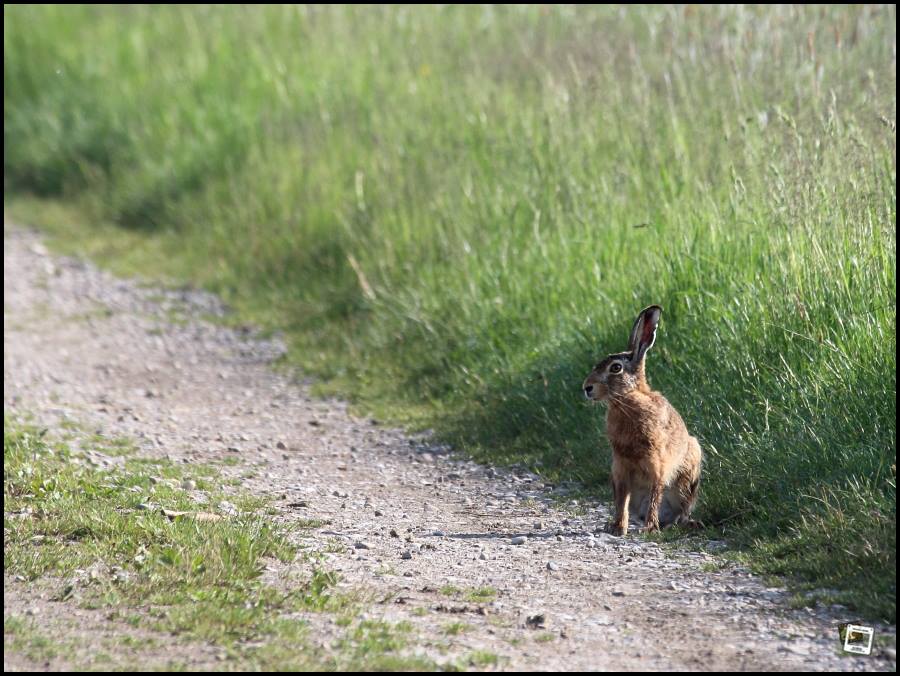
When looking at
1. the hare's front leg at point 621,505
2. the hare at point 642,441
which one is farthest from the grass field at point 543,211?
the hare's front leg at point 621,505

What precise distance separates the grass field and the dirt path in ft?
0.98

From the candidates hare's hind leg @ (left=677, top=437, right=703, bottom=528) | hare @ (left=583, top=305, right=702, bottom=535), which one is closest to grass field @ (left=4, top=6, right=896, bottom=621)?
hare's hind leg @ (left=677, top=437, right=703, bottom=528)

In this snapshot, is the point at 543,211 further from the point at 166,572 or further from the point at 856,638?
the point at 856,638

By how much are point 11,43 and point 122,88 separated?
2108 mm

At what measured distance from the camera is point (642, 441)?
5.14m

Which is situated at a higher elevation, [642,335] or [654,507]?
[642,335]

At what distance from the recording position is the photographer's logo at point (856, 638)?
4.02 metres

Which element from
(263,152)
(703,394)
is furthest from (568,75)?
(703,394)

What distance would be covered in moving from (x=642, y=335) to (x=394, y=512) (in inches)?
55.2

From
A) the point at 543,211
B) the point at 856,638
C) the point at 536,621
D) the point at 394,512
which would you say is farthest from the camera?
the point at 543,211

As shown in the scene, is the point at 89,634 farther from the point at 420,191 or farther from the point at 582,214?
the point at 420,191

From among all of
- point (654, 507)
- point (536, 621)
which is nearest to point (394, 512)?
point (654, 507)

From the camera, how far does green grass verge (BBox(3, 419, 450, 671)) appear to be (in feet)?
13.2

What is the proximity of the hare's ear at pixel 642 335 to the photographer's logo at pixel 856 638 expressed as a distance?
4.80 feet
